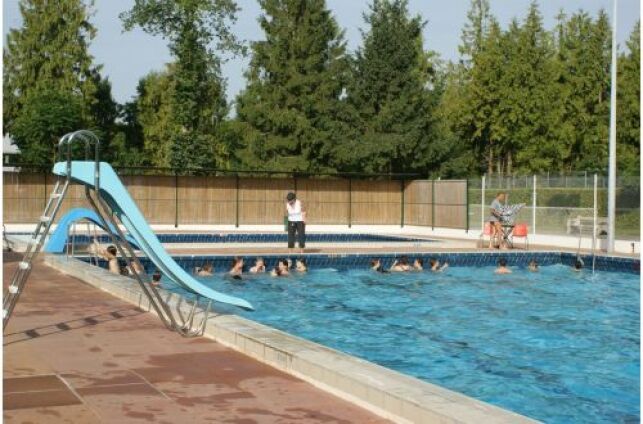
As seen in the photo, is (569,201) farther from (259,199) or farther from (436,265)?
(259,199)

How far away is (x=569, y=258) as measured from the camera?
23203 millimetres

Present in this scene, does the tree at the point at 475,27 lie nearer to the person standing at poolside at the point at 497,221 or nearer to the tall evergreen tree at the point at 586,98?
the tall evergreen tree at the point at 586,98

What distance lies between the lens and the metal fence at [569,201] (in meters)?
25.9

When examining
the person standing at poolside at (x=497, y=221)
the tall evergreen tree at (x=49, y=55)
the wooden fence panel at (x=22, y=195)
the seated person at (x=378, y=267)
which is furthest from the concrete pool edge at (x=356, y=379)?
the tall evergreen tree at (x=49, y=55)

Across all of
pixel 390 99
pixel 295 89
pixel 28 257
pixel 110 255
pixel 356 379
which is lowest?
pixel 356 379

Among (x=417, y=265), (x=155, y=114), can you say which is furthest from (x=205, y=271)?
(x=155, y=114)

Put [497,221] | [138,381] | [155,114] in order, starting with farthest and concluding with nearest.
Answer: [155,114] < [497,221] < [138,381]

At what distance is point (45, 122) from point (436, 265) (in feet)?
127

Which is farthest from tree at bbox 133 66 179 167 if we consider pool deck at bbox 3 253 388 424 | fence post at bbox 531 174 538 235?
pool deck at bbox 3 253 388 424

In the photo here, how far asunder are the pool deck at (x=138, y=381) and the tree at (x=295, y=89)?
45120 mm

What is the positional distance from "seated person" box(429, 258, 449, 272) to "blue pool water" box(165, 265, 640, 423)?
41 cm

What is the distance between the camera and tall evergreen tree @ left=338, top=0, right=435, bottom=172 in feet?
171

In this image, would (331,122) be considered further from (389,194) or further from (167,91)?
(167,91)

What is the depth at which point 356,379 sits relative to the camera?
20.2 feet
